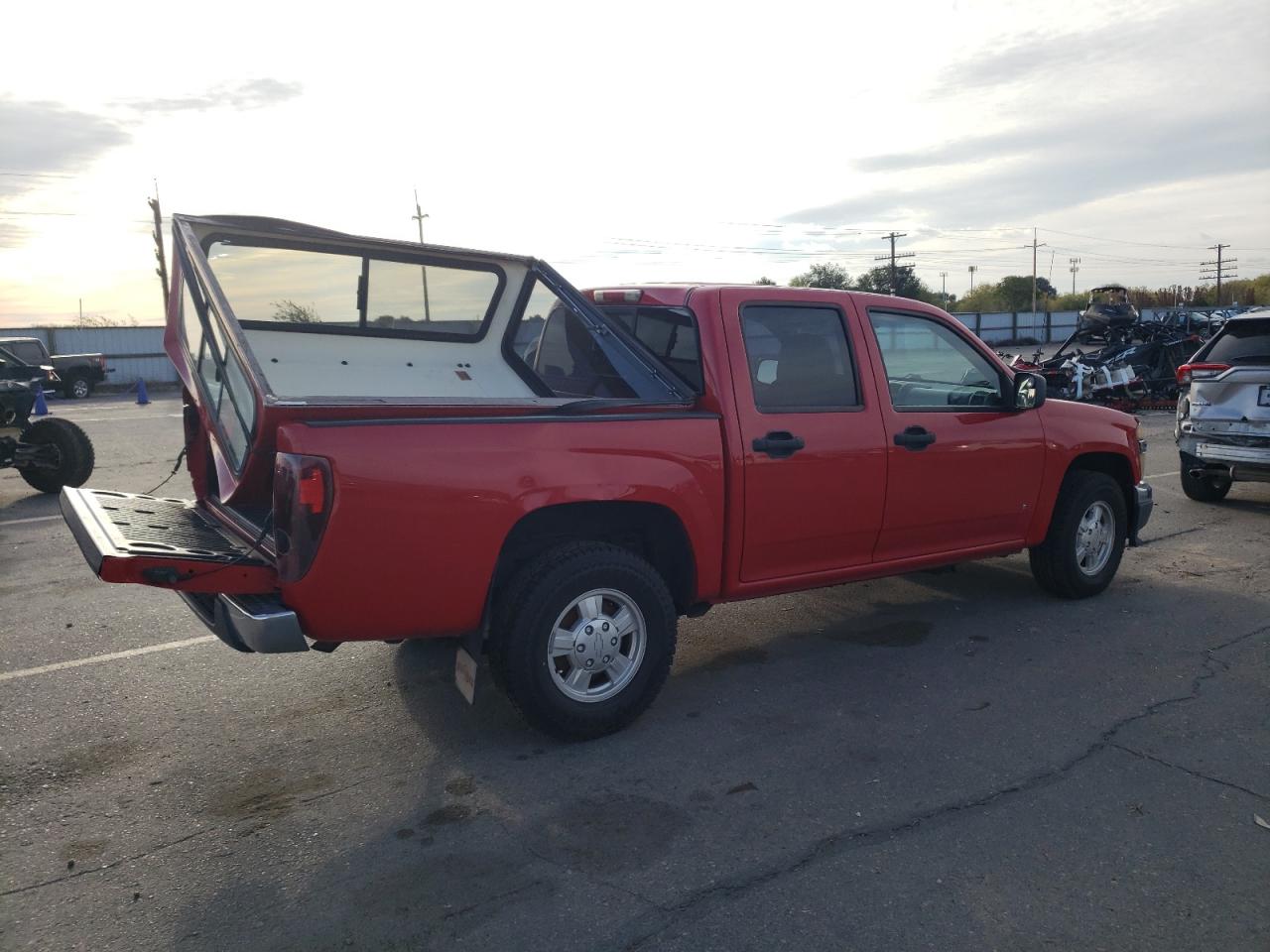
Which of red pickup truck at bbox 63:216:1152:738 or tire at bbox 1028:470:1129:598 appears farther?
tire at bbox 1028:470:1129:598

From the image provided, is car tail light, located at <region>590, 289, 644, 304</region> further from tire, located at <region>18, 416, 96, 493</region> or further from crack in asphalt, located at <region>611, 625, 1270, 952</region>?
tire, located at <region>18, 416, 96, 493</region>

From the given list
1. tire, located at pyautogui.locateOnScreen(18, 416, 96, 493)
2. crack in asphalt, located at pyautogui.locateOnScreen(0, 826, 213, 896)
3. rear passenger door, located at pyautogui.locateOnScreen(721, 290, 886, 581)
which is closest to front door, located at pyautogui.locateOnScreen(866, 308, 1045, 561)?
rear passenger door, located at pyautogui.locateOnScreen(721, 290, 886, 581)

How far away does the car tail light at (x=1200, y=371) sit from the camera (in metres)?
8.68

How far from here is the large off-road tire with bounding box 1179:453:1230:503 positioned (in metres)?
9.50

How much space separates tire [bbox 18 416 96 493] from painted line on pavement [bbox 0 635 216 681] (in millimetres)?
5540

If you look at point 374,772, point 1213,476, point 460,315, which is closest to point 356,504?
point 374,772

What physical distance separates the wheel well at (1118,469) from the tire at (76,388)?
3031 centimetres

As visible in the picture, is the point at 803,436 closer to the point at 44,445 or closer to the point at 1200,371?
the point at 1200,371

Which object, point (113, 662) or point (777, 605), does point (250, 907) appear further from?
point (777, 605)

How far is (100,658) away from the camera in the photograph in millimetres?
5090

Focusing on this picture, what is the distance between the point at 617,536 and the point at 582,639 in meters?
0.56

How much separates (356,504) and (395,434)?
29 centimetres

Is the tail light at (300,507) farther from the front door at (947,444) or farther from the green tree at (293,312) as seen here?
the front door at (947,444)

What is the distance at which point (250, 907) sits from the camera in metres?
2.97
